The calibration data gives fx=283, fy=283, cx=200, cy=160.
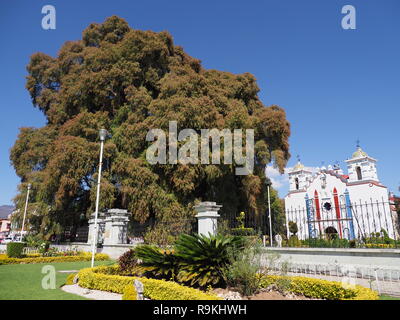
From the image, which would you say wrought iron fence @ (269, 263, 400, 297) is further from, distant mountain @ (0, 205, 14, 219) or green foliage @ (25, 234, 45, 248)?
distant mountain @ (0, 205, 14, 219)

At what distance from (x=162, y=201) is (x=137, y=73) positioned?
8.92 metres

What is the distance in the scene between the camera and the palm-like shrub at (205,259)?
5.85 metres

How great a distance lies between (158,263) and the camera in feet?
22.0

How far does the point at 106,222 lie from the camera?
590 inches

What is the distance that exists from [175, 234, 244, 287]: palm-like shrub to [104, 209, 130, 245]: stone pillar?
879 cm

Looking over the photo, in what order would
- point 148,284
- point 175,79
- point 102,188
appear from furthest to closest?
point 175,79 → point 102,188 → point 148,284

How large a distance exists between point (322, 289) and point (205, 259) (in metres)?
2.32

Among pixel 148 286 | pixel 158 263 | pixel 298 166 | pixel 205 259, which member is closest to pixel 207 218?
pixel 158 263

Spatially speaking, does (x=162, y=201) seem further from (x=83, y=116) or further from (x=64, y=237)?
(x=64, y=237)

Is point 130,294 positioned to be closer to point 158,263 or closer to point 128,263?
point 158,263

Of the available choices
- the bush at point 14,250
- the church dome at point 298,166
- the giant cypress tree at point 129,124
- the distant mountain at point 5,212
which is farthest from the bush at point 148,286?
the distant mountain at point 5,212

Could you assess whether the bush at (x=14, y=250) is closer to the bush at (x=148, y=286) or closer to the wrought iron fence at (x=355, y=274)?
the bush at (x=148, y=286)

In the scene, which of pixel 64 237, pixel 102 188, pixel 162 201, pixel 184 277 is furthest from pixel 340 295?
pixel 64 237

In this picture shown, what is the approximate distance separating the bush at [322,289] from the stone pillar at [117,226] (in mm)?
9877
